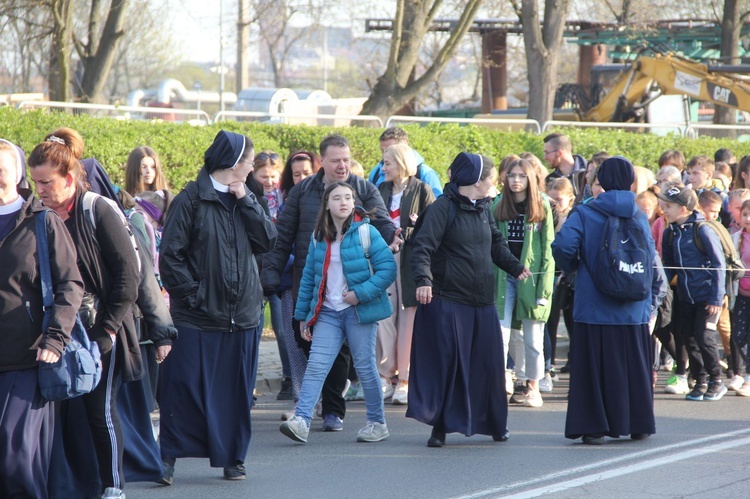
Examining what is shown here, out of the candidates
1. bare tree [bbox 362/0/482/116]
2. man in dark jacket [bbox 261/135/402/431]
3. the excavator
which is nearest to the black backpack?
man in dark jacket [bbox 261/135/402/431]

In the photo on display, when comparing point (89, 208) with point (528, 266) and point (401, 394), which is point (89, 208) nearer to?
point (401, 394)

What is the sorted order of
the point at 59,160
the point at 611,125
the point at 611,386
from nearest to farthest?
1. the point at 59,160
2. the point at 611,386
3. the point at 611,125

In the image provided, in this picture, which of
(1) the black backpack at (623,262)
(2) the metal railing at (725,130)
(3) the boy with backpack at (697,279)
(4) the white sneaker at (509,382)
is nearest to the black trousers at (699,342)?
(3) the boy with backpack at (697,279)

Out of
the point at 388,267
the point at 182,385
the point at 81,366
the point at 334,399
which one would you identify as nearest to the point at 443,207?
the point at 388,267

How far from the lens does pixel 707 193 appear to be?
9828mm

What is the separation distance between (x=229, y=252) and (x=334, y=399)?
211cm

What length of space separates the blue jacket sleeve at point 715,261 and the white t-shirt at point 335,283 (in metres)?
3.47

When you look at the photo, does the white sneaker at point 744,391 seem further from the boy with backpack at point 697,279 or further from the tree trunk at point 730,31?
the tree trunk at point 730,31

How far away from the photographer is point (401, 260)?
30.7 feet

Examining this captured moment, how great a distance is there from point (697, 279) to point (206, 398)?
16.0ft

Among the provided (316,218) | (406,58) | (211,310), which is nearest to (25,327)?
(211,310)

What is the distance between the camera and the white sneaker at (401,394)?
9188 millimetres

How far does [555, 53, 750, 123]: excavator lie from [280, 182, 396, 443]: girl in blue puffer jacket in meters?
19.2

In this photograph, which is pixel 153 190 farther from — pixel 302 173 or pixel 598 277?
pixel 598 277
